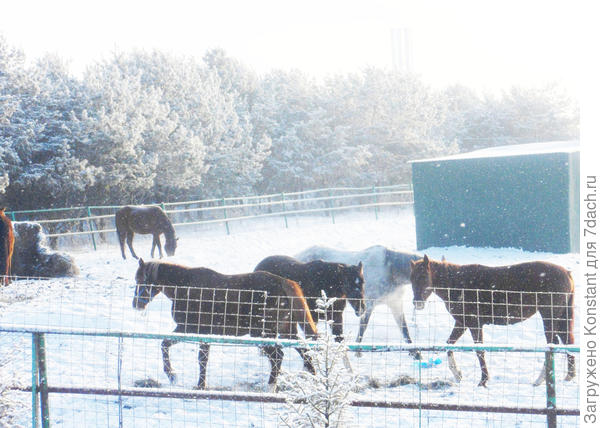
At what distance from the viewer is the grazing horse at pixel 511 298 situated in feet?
19.2

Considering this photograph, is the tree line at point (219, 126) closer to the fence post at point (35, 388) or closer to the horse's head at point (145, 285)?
the horse's head at point (145, 285)

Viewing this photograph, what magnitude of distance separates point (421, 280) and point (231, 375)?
221 cm

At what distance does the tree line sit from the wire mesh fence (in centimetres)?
1287

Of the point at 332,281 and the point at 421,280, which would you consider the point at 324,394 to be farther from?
the point at 332,281

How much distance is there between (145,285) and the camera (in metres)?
5.89

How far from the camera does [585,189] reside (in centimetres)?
308

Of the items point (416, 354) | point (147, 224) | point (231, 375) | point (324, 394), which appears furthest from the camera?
point (147, 224)

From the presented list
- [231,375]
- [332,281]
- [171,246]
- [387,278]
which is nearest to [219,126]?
[171,246]

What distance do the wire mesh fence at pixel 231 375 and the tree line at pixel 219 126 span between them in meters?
12.9

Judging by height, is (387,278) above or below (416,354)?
above

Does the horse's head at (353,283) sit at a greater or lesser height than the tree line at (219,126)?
lesser

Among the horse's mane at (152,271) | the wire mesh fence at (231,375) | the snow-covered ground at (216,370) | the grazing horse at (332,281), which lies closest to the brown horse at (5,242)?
the snow-covered ground at (216,370)

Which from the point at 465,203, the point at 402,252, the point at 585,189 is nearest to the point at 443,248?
the point at 465,203

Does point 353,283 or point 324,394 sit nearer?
point 324,394
